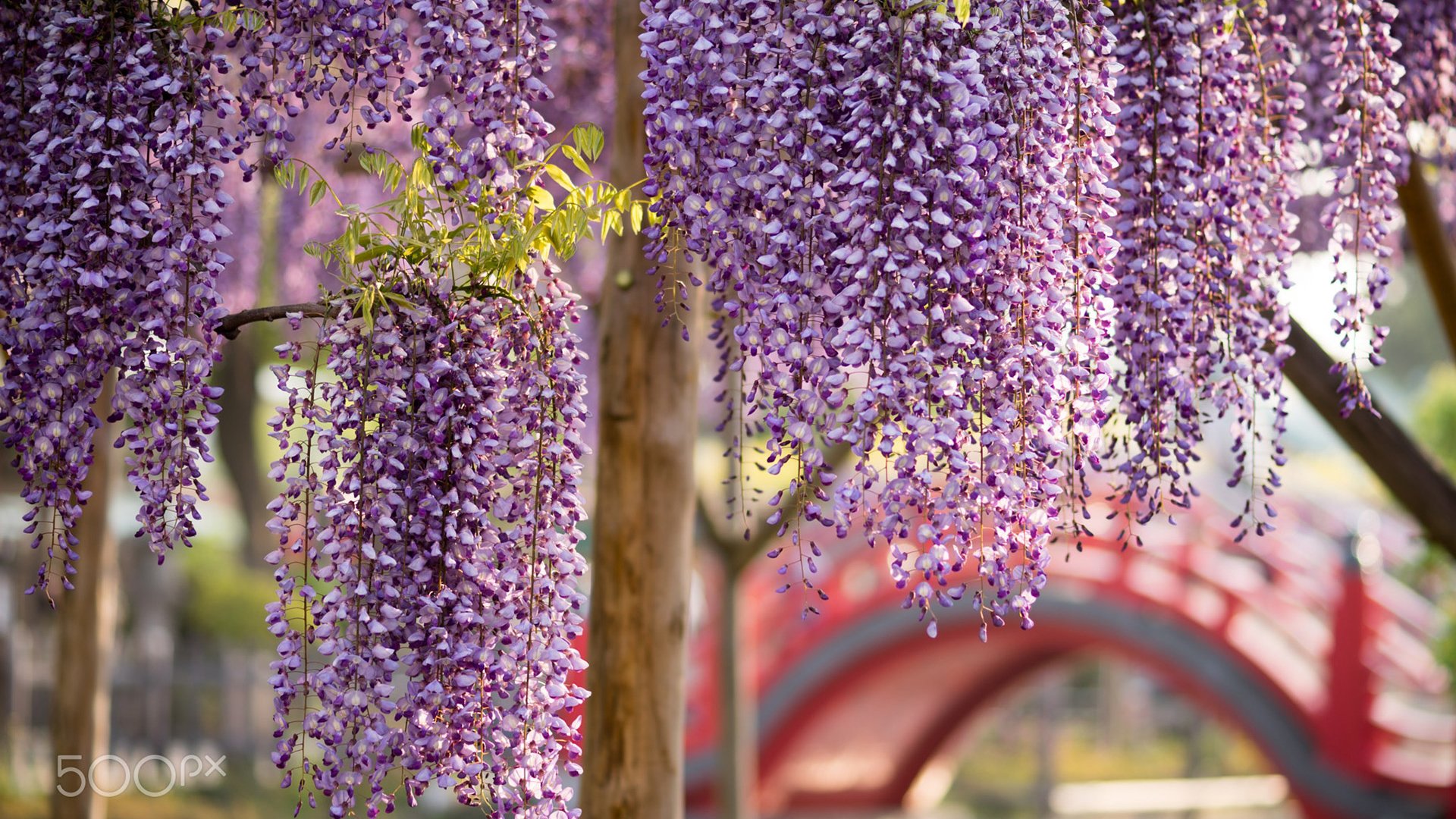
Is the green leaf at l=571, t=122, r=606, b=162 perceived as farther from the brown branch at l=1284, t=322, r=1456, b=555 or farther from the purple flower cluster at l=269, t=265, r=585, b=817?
the brown branch at l=1284, t=322, r=1456, b=555

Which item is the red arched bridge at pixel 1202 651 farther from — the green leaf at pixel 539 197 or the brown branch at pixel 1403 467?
the green leaf at pixel 539 197

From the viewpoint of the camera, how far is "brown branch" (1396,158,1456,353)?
5133mm

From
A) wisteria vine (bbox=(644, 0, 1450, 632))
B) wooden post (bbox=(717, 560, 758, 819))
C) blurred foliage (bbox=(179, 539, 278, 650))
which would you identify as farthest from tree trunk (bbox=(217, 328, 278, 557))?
wisteria vine (bbox=(644, 0, 1450, 632))

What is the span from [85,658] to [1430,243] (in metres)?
5.43

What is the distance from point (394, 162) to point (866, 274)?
1.14m

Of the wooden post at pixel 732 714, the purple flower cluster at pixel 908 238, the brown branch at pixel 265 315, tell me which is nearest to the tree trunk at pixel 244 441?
the wooden post at pixel 732 714

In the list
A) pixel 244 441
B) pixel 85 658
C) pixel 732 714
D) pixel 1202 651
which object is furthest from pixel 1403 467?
pixel 244 441

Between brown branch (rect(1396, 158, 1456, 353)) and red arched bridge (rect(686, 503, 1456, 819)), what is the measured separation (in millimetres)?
4886

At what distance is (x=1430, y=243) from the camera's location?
210 inches

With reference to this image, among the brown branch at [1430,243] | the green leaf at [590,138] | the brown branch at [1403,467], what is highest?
the brown branch at [1430,243]

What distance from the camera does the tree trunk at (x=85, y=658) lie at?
6.07m

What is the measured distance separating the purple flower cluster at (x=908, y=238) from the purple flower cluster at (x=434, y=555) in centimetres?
50

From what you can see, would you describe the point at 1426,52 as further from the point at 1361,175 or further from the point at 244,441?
the point at 244,441

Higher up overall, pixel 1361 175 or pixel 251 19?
pixel 251 19
